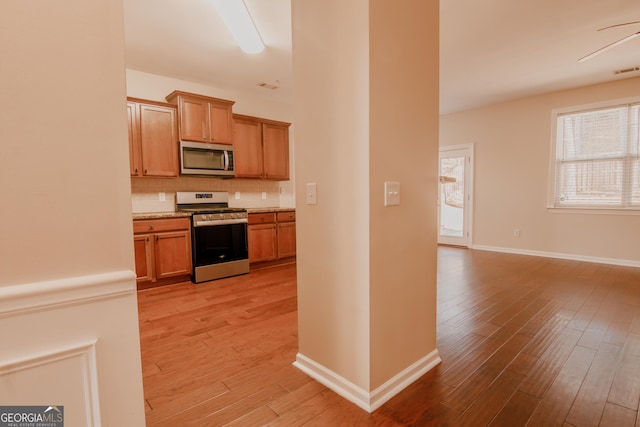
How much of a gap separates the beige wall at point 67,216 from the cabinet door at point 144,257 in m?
2.97

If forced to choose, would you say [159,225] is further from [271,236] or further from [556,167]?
[556,167]

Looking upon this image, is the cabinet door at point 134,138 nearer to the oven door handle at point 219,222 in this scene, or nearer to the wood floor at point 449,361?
the oven door handle at point 219,222

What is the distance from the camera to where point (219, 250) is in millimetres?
4070

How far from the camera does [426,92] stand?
1.79 m

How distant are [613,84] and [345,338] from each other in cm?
567

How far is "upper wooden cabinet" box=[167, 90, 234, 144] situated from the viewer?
155 inches

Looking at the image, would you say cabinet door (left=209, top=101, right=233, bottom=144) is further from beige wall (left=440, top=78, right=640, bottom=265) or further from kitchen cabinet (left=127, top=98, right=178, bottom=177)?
beige wall (left=440, top=78, right=640, bottom=265)

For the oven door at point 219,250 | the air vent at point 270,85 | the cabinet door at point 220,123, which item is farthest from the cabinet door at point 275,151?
the oven door at point 219,250

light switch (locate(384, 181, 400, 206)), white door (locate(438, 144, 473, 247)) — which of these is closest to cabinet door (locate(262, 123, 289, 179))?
white door (locate(438, 144, 473, 247))

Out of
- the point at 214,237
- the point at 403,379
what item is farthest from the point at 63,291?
the point at 214,237

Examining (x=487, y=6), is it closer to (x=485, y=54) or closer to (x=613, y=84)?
(x=485, y=54)

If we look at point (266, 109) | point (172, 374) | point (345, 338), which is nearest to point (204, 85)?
point (266, 109)

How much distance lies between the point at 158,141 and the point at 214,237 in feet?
4.63

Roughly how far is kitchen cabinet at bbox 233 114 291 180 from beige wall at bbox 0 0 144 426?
381 cm
